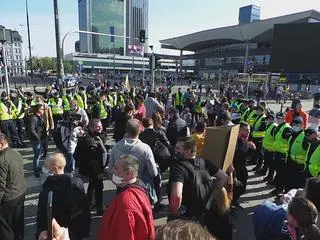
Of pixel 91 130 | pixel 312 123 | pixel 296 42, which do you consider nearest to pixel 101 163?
pixel 91 130

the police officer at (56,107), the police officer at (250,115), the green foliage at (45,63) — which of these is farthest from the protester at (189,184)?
the green foliage at (45,63)

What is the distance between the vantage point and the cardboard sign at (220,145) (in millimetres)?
4613

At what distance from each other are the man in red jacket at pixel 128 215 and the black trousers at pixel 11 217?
2175 millimetres

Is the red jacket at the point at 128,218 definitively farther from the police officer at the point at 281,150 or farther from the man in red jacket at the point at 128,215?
the police officer at the point at 281,150

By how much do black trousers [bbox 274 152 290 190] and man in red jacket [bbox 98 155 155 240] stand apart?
5159mm

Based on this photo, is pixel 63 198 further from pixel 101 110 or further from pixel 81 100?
pixel 81 100

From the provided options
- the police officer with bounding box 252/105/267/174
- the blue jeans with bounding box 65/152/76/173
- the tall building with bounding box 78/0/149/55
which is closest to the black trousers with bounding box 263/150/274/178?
the police officer with bounding box 252/105/267/174

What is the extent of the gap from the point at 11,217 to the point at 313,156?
16.8 ft

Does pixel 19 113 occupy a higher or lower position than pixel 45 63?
higher

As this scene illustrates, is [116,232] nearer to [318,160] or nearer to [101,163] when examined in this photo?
[101,163]

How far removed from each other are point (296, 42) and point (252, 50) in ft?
104

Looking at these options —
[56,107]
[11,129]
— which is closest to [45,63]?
[56,107]

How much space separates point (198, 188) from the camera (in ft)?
12.6

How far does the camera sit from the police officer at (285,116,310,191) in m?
6.85
